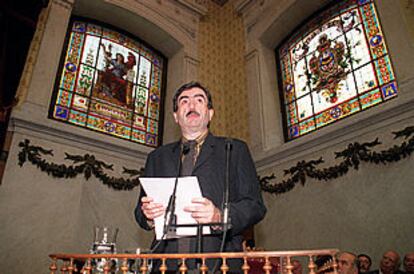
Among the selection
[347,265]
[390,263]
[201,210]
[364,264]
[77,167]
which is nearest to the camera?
[201,210]

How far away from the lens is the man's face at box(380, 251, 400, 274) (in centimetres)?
335

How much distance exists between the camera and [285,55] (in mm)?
6379

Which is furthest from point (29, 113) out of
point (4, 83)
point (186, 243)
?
point (186, 243)

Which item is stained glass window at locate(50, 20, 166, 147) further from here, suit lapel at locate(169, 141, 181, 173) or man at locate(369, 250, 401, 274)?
man at locate(369, 250, 401, 274)

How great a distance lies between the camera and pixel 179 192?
1.28 metres

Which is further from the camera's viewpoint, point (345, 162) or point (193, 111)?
point (345, 162)

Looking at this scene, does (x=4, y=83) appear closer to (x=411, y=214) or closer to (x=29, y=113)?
(x=29, y=113)

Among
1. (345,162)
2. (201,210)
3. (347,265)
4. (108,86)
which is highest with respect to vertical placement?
(108,86)

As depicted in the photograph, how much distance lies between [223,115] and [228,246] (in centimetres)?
507

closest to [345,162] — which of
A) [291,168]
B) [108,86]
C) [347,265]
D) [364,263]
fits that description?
[291,168]

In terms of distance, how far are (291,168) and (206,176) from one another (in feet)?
11.5

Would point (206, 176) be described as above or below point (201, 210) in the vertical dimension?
above

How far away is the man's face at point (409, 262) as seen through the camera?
10.5ft

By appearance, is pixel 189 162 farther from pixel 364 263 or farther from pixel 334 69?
pixel 334 69
